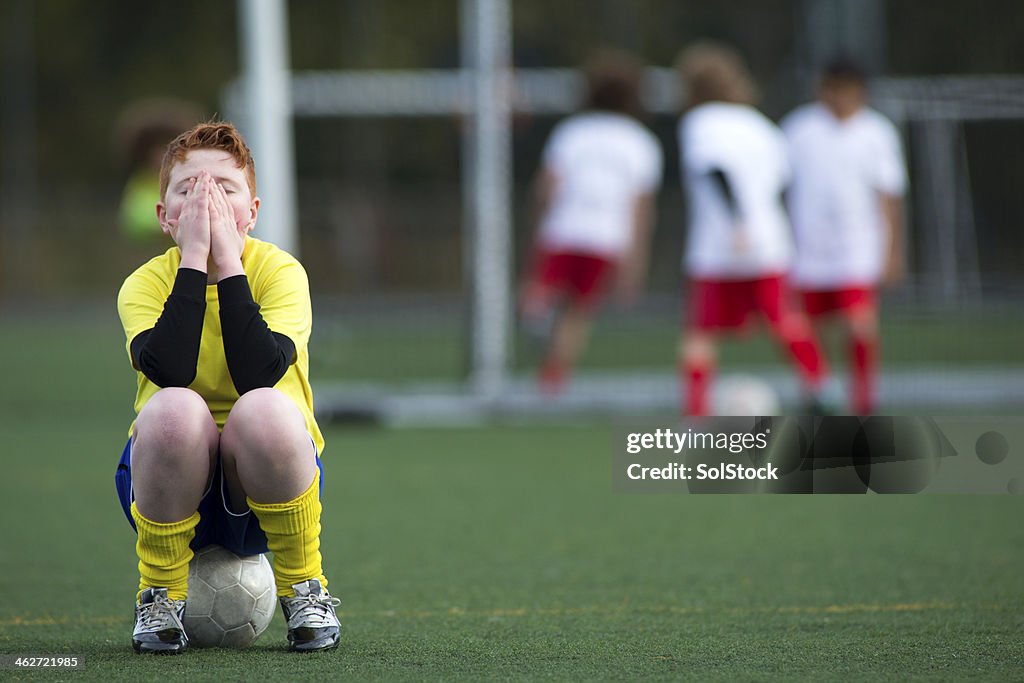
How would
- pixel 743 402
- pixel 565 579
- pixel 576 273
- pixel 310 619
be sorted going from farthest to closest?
pixel 576 273
pixel 743 402
pixel 565 579
pixel 310 619

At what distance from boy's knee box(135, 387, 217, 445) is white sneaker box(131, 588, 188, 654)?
37cm

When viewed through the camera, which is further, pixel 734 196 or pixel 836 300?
pixel 836 300

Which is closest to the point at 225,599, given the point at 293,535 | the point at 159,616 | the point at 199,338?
the point at 159,616

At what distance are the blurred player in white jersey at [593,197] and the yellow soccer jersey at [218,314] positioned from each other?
5863 millimetres

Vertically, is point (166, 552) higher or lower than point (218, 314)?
lower

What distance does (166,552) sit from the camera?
308 centimetres

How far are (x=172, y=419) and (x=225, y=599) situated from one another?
492mm

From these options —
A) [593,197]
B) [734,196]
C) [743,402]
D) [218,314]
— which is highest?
[593,197]

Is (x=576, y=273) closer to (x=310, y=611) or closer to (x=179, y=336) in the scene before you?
(x=310, y=611)

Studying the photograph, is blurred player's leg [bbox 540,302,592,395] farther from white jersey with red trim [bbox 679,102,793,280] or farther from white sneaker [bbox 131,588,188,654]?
white sneaker [bbox 131,588,188,654]

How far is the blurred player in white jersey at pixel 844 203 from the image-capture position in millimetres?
7859

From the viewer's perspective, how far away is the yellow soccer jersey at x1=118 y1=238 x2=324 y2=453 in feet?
10.3

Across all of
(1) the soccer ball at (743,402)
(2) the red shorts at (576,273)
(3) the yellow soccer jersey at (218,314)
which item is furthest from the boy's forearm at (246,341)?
(2) the red shorts at (576,273)

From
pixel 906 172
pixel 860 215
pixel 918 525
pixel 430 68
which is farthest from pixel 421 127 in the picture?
pixel 918 525
